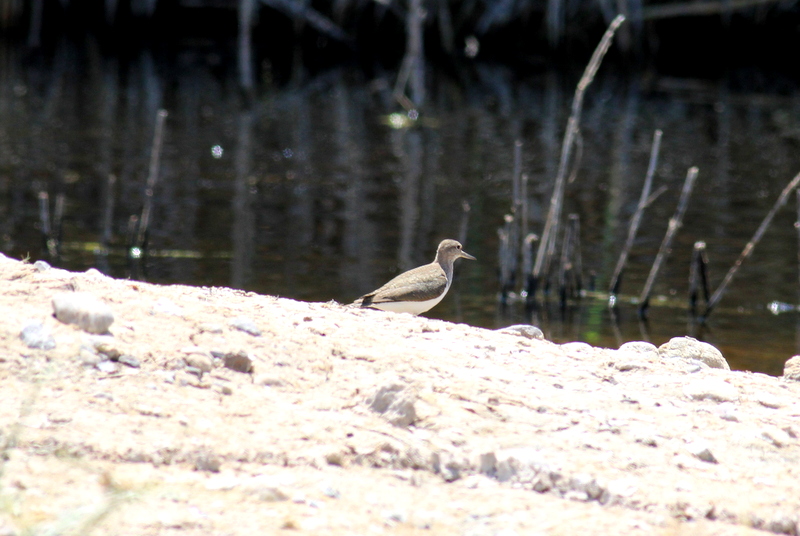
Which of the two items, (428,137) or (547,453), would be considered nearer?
(547,453)

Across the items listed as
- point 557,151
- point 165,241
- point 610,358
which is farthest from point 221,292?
point 557,151

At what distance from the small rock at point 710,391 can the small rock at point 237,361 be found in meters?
2.73

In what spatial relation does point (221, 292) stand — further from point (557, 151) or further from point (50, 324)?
point (557, 151)

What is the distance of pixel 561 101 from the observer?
101 feet

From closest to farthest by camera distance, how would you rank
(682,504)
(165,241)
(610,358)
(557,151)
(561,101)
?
1. (682,504)
2. (610,358)
3. (165,241)
4. (557,151)
5. (561,101)

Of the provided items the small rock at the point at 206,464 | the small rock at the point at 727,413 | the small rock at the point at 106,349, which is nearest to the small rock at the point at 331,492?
the small rock at the point at 206,464

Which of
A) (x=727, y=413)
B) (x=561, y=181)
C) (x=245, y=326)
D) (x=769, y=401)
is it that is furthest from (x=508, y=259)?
(x=245, y=326)

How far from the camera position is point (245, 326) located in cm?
623

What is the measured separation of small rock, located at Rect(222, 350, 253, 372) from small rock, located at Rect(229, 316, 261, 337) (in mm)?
442

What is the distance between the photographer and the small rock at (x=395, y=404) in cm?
552

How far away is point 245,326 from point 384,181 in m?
14.4

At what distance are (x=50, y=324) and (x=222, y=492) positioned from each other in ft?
5.46

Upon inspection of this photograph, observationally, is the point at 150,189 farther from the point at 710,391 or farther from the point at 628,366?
the point at 710,391

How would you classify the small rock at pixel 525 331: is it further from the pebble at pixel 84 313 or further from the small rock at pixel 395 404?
the pebble at pixel 84 313
